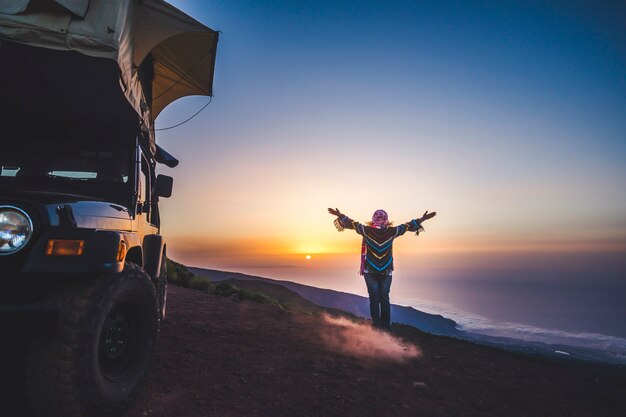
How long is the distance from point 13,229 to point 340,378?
11.8 ft

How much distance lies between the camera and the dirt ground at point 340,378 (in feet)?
11.8

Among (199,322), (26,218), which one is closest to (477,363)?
(199,322)

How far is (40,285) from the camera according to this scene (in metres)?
2.50

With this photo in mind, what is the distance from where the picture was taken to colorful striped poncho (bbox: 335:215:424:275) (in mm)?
7727

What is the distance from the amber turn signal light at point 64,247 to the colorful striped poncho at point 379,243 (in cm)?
599

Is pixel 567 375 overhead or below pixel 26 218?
below

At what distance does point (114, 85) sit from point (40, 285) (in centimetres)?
231

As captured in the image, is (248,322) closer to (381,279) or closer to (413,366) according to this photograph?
(381,279)

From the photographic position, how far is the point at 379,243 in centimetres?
782

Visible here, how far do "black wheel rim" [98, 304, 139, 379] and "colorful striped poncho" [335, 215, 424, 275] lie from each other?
529 cm

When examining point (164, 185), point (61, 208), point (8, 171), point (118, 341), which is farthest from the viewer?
point (164, 185)

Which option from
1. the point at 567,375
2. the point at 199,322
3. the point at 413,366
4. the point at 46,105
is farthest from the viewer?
the point at 199,322

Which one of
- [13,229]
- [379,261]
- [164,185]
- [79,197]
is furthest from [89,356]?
[379,261]

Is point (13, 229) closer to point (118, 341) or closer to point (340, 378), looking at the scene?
point (118, 341)
